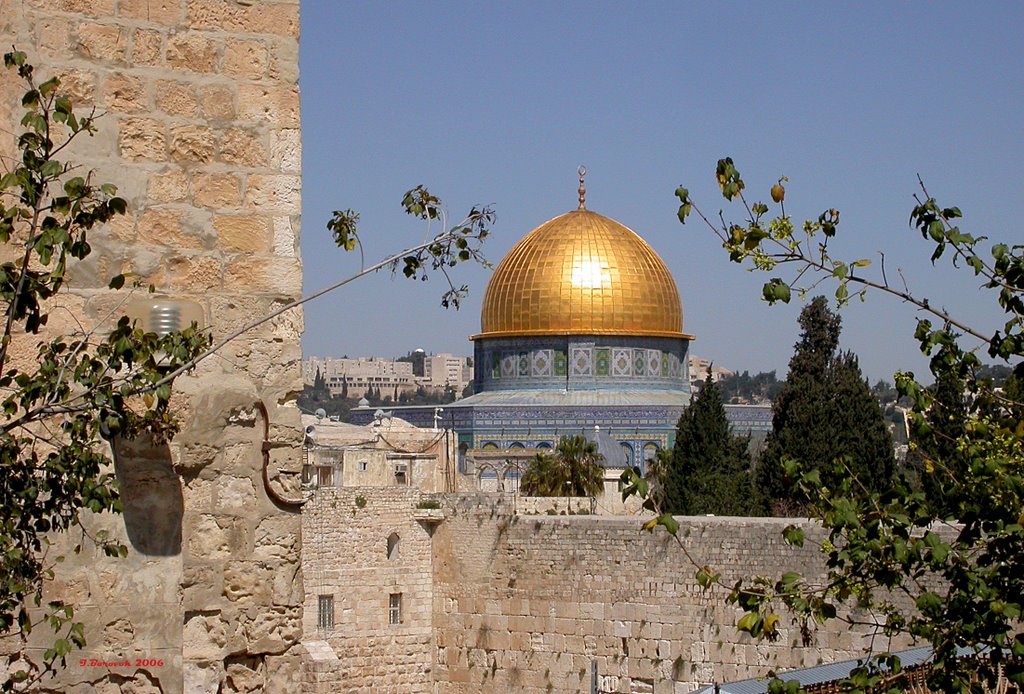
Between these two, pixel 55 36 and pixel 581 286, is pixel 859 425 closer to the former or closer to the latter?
pixel 581 286

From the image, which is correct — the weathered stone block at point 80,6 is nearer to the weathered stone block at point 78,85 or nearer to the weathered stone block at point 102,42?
the weathered stone block at point 102,42

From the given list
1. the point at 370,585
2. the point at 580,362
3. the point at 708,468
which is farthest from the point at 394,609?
the point at 580,362

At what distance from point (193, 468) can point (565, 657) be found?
12.0 meters

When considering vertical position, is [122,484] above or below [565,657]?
above

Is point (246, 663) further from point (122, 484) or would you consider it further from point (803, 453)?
point (803, 453)

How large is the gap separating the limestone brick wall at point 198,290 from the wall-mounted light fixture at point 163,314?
3cm

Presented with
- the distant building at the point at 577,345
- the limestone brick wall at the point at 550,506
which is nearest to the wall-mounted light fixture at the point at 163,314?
the limestone brick wall at the point at 550,506

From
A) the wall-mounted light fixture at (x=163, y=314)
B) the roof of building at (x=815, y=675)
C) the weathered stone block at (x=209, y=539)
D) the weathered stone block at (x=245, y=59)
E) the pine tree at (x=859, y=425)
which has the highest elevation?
the pine tree at (x=859, y=425)

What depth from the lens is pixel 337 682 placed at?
624 inches

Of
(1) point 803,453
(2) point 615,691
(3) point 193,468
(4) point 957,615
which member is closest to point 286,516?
(3) point 193,468

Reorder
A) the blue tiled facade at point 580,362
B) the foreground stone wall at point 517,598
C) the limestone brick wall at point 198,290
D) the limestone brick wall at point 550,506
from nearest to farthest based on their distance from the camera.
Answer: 1. the limestone brick wall at point 198,290
2. the foreground stone wall at point 517,598
3. the limestone brick wall at point 550,506
4. the blue tiled facade at point 580,362

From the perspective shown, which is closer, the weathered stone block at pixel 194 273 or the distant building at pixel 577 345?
the weathered stone block at pixel 194 273

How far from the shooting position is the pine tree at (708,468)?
21625 mm

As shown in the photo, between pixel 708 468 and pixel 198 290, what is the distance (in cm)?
2014
